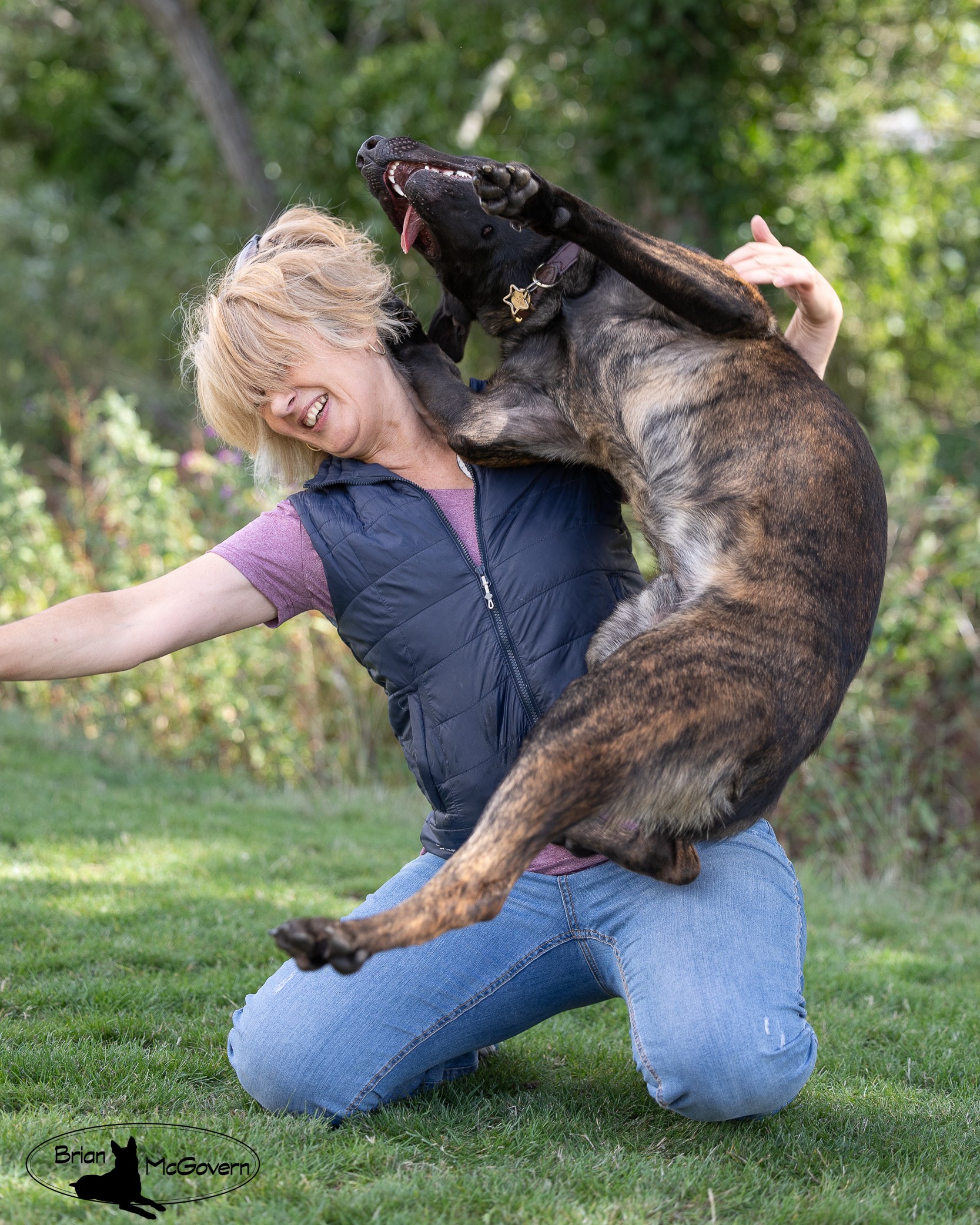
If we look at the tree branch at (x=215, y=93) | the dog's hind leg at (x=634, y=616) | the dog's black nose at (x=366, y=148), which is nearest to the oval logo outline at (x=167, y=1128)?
the dog's hind leg at (x=634, y=616)

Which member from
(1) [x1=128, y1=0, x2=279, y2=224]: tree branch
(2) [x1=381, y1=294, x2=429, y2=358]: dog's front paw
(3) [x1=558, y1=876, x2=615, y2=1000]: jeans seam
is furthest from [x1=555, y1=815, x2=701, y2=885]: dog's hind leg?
(1) [x1=128, y1=0, x2=279, y2=224]: tree branch

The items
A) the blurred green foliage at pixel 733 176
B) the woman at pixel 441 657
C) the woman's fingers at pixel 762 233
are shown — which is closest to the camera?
the woman at pixel 441 657

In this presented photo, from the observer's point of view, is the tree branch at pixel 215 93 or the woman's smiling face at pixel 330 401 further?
the tree branch at pixel 215 93

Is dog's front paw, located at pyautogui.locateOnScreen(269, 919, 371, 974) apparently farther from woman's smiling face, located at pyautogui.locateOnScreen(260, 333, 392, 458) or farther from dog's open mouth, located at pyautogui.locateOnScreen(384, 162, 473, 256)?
dog's open mouth, located at pyautogui.locateOnScreen(384, 162, 473, 256)

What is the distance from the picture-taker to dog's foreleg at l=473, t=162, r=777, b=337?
7.43ft

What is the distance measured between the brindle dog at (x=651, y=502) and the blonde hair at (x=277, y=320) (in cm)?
16

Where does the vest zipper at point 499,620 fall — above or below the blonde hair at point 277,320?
below

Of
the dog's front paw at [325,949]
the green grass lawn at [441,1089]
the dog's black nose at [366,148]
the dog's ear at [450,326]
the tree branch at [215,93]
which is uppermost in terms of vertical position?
the tree branch at [215,93]

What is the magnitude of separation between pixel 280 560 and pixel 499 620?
0.49 m

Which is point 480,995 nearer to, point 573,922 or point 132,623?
point 573,922

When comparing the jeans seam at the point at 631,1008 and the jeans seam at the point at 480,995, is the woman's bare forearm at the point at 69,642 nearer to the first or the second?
the jeans seam at the point at 480,995

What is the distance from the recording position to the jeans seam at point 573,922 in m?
2.37

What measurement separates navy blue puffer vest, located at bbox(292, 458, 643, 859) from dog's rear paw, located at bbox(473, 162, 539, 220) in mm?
591

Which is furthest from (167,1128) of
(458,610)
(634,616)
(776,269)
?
(776,269)
